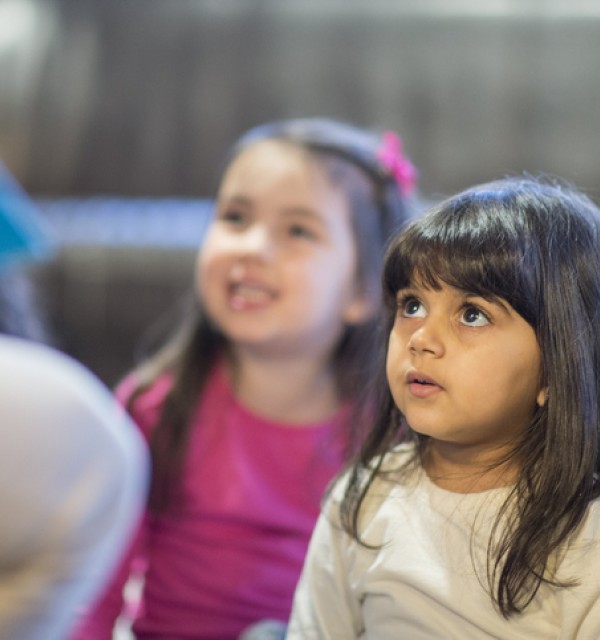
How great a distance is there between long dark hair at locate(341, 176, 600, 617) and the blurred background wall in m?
1.49

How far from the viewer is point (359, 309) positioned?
1.28m

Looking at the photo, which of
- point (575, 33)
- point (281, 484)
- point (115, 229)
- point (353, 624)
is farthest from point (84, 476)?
point (575, 33)

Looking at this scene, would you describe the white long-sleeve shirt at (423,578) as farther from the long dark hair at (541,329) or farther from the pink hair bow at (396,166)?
the pink hair bow at (396,166)

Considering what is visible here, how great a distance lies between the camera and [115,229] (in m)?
2.32

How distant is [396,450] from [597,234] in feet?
0.83

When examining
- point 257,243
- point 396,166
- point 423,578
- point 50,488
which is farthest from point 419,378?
point 396,166

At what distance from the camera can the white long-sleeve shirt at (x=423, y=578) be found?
0.70 m

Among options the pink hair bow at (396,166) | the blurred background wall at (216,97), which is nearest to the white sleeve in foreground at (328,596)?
the pink hair bow at (396,166)

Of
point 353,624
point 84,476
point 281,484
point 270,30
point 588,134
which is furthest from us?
point 270,30

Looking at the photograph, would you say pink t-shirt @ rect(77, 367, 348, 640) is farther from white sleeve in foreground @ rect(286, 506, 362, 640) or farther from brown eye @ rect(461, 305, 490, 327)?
brown eye @ rect(461, 305, 490, 327)

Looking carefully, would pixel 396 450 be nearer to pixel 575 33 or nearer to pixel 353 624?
pixel 353 624

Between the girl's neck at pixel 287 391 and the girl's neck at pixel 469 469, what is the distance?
456 millimetres

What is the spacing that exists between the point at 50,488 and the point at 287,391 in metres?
0.61

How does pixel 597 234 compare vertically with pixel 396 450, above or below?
above
